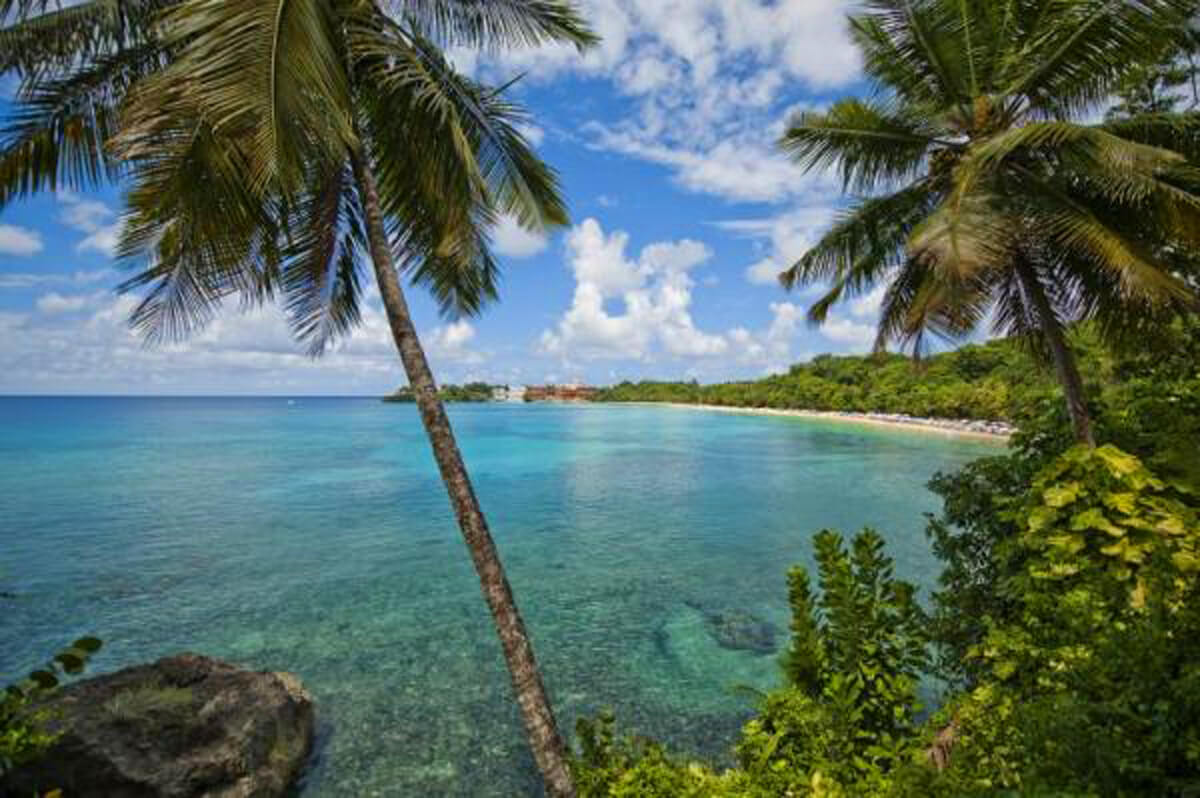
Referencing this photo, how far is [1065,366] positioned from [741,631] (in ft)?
24.8

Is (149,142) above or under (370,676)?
above

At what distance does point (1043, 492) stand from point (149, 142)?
7.41 metres

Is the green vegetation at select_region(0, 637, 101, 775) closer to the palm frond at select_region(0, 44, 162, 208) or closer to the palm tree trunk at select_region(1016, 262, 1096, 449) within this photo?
the palm frond at select_region(0, 44, 162, 208)

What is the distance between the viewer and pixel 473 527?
475cm

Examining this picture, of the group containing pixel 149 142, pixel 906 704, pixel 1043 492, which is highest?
pixel 149 142

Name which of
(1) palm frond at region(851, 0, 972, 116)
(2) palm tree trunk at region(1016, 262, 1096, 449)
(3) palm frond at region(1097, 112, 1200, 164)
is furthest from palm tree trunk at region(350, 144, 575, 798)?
(3) palm frond at region(1097, 112, 1200, 164)

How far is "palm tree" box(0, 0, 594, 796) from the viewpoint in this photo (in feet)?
11.9

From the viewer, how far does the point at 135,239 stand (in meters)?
5.25

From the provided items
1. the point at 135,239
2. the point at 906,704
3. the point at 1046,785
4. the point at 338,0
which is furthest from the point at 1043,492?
the point at 135,239

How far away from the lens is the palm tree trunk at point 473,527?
179 inches

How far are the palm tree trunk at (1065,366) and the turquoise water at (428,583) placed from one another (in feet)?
18.4

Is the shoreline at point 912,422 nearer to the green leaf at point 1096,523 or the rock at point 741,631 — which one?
the rock at point 741,631

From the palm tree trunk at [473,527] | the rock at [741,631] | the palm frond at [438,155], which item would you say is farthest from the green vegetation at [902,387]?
the palm tree trunk at [473,527]

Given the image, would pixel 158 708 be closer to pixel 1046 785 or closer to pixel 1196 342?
pixel 1046 785
